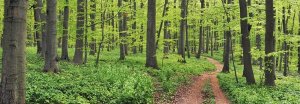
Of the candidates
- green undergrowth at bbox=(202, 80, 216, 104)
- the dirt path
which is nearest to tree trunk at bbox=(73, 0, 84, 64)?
the dirt path

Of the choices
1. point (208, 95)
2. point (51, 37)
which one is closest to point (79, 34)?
point (51, 37)

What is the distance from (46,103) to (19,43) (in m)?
2.31

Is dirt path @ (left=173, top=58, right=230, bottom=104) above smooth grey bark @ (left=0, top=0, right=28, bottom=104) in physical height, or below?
below

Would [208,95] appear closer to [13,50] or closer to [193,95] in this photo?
[193,95]

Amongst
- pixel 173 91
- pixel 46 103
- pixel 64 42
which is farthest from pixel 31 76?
pixel 64 42

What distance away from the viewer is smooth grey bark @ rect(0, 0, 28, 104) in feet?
22.3

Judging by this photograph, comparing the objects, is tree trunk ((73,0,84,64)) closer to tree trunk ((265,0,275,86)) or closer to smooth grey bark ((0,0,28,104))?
tree trunk ((265,0,275,86))

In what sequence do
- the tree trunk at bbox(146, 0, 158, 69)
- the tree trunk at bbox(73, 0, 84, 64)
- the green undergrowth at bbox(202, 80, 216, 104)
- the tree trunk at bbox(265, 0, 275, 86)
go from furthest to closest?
the tree trunk at bbox(146, 0, 158, 69) < the tree trunk at bbox(73, 0, 84, 64) < the tree trunk at bbox(265, 0, 275, 86) < the green undergrowth at bbox(202, 80, 216, 104)

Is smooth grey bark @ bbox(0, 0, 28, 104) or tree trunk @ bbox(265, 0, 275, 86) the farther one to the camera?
tree trunk @ bbox(265, 0, 275, 86)

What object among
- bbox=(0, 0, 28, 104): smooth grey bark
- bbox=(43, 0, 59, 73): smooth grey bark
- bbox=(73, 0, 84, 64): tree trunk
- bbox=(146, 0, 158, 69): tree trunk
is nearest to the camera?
bbox=(0, 0, 28, 104): smooth grey bark

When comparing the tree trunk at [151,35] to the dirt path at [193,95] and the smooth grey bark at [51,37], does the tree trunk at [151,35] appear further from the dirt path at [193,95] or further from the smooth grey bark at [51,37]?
the smooth grey bark at [51,37]

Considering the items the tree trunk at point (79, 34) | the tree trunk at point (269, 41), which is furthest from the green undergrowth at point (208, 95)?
the tree trunk at point (79, 34)

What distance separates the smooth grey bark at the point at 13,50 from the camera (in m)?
6.81

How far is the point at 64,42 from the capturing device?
78.3ft
